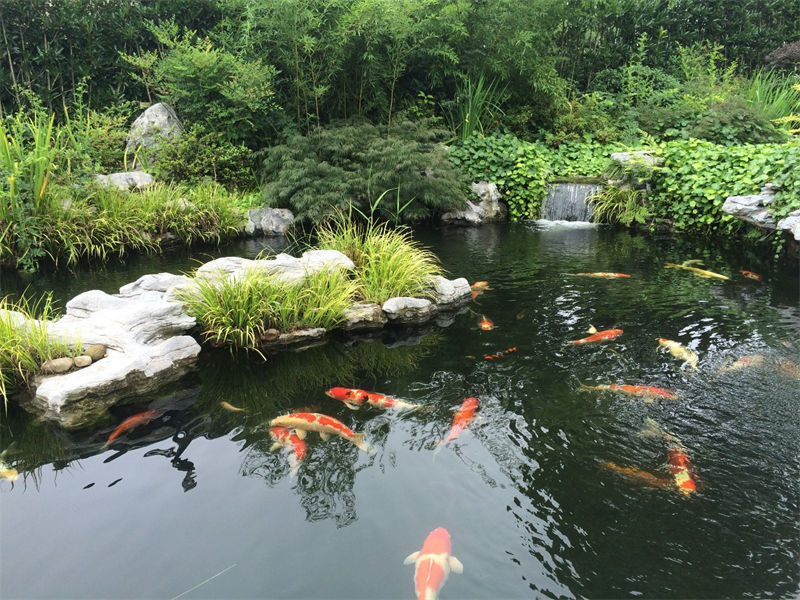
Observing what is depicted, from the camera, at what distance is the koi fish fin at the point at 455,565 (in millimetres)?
2615

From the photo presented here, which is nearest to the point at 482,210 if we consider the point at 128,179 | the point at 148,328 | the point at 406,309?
the point at 406,309

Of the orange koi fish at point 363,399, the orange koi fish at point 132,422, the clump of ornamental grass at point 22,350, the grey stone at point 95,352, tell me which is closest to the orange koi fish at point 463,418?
the orange koi fish at point 363,399

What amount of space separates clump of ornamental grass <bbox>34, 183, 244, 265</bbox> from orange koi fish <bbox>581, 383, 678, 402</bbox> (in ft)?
20.7

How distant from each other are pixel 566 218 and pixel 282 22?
5744 mm

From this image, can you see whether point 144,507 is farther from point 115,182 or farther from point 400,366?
point 115,182

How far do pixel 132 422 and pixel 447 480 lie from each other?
87.9 inches

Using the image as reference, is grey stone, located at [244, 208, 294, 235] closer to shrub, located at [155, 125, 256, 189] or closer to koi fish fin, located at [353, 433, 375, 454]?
shrub, located at [155, 125, 256, 189]

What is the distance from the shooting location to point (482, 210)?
10.2 meters

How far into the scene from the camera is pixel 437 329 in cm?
555

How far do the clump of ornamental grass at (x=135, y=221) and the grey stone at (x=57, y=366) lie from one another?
11.8 feet

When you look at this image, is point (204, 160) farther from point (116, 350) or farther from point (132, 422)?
point (132, 422)

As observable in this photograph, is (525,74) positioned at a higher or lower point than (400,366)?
higher

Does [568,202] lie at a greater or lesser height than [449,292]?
greater

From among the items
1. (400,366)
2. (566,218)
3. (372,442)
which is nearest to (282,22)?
(566,218)
